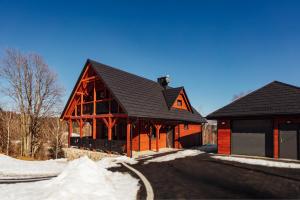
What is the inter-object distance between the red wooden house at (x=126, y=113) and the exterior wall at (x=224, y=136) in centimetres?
448

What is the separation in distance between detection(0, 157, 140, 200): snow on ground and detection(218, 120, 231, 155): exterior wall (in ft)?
34.0

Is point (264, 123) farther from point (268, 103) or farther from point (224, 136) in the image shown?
point (224, 136)

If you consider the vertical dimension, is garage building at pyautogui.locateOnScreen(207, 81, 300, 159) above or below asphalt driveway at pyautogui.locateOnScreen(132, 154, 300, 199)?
above

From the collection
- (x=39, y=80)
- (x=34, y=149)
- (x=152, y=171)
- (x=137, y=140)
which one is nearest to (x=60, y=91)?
(x=39, y=80)

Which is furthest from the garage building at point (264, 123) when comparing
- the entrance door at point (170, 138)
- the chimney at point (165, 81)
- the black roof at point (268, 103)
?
the chimney at point (165, 81)

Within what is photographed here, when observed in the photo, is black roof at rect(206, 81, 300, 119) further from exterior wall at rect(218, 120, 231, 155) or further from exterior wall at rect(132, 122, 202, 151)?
exterior wall at rect(132, 122, 202, 151)

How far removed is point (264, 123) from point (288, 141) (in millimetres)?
1806

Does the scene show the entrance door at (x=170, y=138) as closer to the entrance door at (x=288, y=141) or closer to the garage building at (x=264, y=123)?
the garage building at (x=264, y=123)

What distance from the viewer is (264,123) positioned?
14.9 meters

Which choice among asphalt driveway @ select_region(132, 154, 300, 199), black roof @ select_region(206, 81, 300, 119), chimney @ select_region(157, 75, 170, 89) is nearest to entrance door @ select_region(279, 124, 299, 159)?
black roof @ select_region(206, 81, 300, 119)

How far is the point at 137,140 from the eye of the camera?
1817 centimetres

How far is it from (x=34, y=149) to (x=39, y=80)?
8223 millimetres

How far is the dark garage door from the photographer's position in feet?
48.3

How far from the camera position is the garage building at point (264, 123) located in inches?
548
